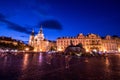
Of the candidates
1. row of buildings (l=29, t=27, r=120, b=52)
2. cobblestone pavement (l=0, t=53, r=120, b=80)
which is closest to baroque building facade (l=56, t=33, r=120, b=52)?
row of buildings (l=29, t=27, r=120, b=52)

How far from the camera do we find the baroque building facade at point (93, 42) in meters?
175

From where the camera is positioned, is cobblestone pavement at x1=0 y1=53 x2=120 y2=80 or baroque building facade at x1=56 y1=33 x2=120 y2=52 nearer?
cobblestone pavement at x1=0 y1=53 x2=120 y2=80

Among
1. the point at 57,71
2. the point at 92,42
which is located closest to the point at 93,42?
the point at 92,42

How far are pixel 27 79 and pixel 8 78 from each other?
6.34ft

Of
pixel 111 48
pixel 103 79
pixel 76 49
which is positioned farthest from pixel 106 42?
pixel 103 79

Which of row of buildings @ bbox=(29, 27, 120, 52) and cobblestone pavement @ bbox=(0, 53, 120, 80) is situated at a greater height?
row of buildings @ bbox=(29, 27, 120, 52)

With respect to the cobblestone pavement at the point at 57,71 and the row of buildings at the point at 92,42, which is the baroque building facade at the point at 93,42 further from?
the cobblestone pavement at the point at 57,71

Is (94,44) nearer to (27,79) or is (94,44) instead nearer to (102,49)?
(102,49)

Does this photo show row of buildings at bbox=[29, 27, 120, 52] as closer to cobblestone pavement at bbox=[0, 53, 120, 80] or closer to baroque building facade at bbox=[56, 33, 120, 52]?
baroque building facade at bbox=[56, 33, 120, 52]

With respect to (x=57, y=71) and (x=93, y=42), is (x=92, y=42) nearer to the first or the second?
(x=93, y=42)

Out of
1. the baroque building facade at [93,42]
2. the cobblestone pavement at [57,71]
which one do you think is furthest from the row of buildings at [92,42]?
the cobblestone pavement at [57,71]

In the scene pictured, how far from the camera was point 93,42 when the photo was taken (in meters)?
176

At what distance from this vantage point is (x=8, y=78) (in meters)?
16.3

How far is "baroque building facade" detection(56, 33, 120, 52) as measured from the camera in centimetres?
17462
